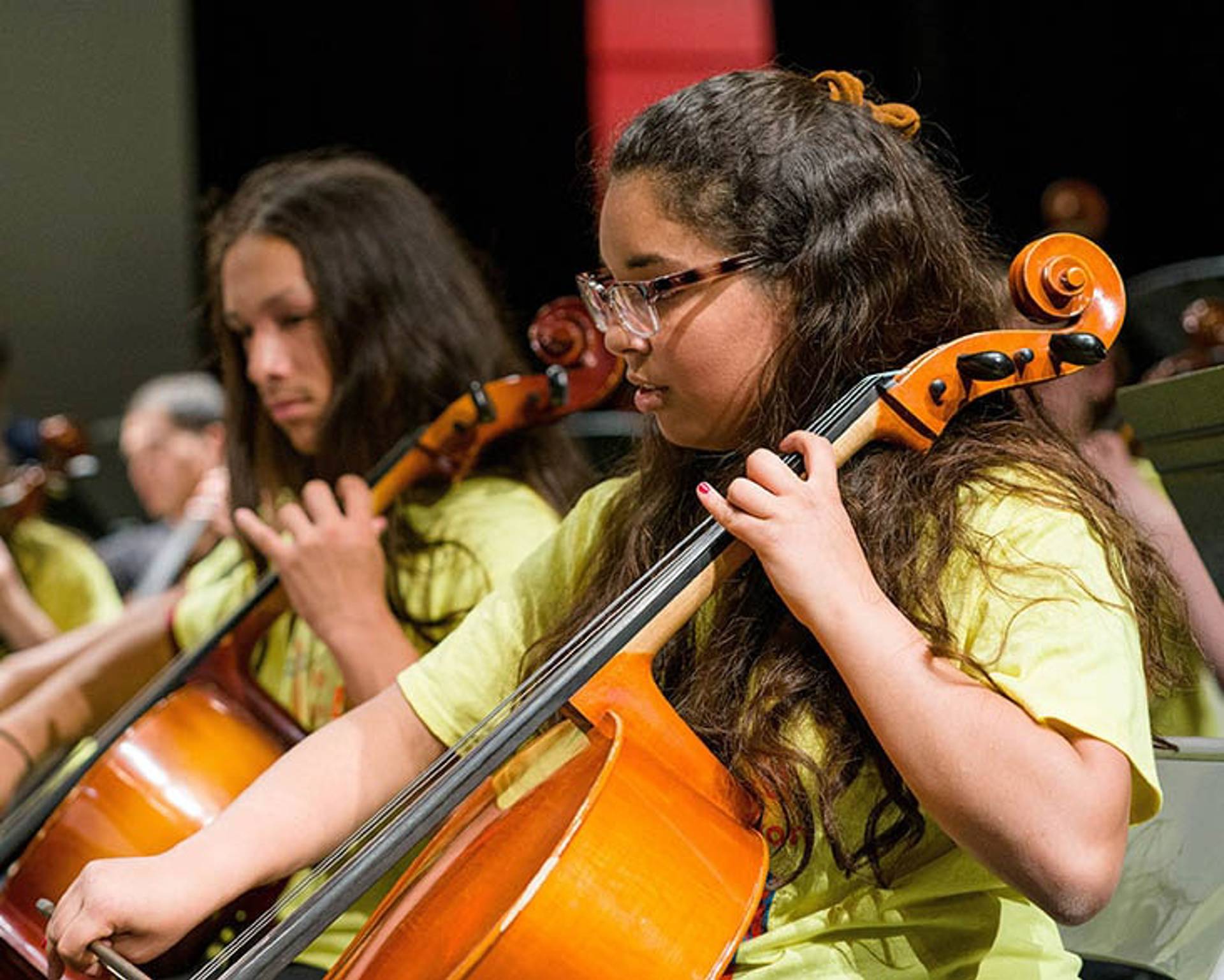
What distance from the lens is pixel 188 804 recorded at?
1551 mm

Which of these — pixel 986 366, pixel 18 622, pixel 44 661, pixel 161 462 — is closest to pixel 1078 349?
pixel 986 366

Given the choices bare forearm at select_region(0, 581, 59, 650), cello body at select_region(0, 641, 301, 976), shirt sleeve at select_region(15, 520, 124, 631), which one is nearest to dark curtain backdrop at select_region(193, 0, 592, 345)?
shirt sleeve at select_region(15, 520, 124, 631)

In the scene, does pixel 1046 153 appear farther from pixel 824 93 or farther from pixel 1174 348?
pixel 824 93

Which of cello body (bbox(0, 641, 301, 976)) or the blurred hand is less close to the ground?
the blurred hand

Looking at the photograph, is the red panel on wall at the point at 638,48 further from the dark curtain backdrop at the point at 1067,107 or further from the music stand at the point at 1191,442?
the music stand at the point at 1191,442

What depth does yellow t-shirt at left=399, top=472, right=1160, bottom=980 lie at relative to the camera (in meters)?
1.00

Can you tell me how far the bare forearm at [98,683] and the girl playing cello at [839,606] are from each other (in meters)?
0.77

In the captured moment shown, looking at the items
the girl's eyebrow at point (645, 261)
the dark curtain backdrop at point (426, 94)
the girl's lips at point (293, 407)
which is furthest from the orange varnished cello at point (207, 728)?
the dark curtain backdrop at point (426, 94)

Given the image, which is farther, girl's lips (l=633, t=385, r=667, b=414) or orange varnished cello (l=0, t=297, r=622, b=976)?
orange varnished cello (l=0, t=297, r=622, b=976)

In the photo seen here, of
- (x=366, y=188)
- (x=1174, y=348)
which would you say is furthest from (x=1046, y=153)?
(x=366, y=188)

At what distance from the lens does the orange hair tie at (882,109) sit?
124 centimetres

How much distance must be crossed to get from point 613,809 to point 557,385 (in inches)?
28.1

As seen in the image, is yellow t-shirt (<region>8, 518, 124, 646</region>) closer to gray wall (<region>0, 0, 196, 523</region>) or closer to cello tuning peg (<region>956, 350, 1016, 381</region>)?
gray wall (<region>0, 0, 196, 523</region>)

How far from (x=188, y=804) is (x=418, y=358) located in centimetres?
54
